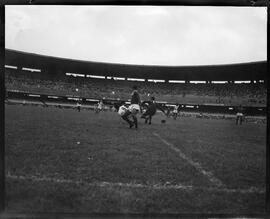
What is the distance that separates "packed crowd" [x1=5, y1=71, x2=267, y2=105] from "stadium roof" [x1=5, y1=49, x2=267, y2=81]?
4.36ft

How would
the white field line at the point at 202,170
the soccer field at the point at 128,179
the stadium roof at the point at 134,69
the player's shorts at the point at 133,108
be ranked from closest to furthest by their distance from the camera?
the soccer field at the point at 128,179
the white field line at the point at 202,170
the player's shorts at the point at 133,108
the stadium roof at the point at 134,69

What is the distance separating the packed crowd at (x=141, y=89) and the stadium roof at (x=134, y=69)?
1.33 m

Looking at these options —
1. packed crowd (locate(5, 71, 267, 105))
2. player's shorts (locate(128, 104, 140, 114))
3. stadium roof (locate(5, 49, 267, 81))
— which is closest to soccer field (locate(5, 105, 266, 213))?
player's shorts (locate(128, 104, 140, 114))

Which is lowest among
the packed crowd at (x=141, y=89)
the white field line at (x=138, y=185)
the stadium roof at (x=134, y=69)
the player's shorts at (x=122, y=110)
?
the white field line at (x=138, y=185)

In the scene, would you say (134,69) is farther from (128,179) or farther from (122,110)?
(128,179)

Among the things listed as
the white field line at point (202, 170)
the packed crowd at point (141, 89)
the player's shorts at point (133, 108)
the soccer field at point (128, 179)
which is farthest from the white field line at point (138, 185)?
the packed crowd at point (141, 89)

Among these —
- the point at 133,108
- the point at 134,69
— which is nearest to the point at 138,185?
the point at 133,108

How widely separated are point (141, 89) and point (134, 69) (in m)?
3.82

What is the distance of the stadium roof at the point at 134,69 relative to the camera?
127 feet

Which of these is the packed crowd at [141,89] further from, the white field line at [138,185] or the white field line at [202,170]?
the white field line at [138,185]

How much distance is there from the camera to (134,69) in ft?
146

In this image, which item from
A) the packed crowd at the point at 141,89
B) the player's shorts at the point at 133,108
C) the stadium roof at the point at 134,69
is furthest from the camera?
the packed crowd at the point at 141,89

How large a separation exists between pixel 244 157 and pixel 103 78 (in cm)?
4149

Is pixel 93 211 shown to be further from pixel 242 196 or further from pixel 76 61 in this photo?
pixel 76 61
